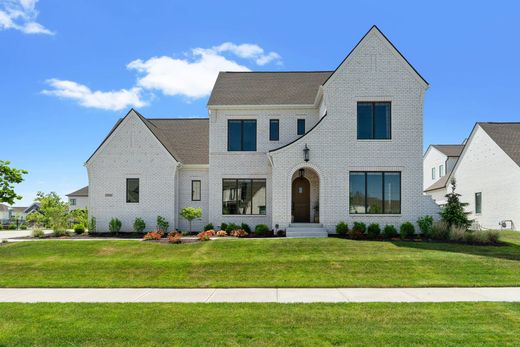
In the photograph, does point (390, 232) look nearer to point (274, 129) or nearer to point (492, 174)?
point (274, 129)

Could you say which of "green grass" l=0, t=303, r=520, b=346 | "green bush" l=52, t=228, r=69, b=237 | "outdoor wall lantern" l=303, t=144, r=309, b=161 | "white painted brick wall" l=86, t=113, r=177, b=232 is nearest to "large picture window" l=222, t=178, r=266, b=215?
"white painted brick wall" l=86, t=113, r=177, b=232

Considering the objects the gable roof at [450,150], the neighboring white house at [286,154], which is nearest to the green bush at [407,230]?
the neighboring white house at [286,154]

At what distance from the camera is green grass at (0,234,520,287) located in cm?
1095

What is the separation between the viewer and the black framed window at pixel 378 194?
18734 mm

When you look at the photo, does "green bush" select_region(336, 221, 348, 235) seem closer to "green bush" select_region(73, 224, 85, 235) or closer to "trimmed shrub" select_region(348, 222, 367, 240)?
"trimmed shrub" select_region(348, 222, 367, 240)

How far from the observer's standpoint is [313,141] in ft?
62.0

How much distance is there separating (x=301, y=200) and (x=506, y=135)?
680 inches

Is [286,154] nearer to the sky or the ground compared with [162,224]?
nearer to the sky

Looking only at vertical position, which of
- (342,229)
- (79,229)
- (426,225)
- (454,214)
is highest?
(454,214)

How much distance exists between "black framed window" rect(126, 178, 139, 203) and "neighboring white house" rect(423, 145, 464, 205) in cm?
2646

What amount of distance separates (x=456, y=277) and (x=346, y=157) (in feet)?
28.5

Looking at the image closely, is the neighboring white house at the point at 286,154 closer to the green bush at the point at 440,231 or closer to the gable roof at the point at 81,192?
the green bush at the point at 440,231

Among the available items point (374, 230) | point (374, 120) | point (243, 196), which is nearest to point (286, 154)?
point (243, 196)

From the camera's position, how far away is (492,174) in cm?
2662
